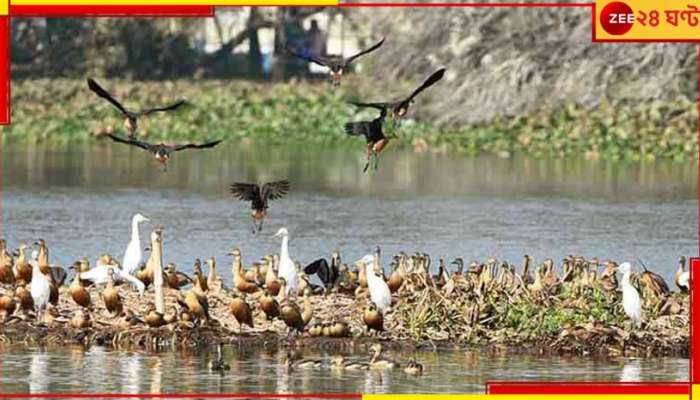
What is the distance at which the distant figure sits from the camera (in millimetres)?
49031

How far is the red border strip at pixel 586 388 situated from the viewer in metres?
12.7

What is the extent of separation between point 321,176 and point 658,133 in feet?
18.6

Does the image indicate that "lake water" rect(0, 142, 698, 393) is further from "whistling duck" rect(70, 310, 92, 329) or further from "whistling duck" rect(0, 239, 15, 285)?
"whistling duck" rect(0, 239, 15, 285)

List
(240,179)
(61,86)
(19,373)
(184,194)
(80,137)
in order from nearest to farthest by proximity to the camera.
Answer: (19,373) < (184,194) < (240,179) < (80,137) < (61,86)

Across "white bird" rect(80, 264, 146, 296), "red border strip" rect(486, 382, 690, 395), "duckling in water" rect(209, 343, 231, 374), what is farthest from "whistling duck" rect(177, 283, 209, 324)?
"red border strip" rect(486, 382, 690, 395)

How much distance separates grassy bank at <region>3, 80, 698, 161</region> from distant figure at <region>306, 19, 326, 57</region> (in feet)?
23.5

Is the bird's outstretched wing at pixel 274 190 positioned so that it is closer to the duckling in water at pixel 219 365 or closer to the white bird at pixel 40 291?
the duckling in water at pixel 219 365

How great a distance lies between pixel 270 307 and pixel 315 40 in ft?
111

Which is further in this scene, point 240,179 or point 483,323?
point 240,179

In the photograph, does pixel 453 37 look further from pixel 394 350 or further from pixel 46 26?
pixel 394 350

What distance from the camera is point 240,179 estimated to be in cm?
3106

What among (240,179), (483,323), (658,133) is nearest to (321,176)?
(240,179)

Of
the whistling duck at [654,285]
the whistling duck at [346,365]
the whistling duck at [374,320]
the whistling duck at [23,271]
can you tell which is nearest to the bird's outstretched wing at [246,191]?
the whistling duck at [374,320]

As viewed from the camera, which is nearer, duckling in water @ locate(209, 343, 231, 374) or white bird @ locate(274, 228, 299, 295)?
duckling in water @ locate(209, 343, 231, 374)
